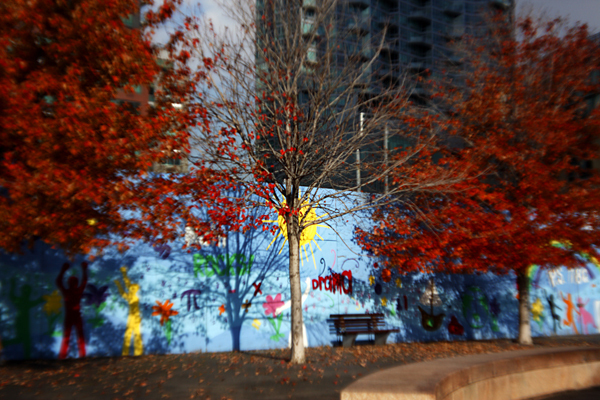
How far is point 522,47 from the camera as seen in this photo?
42.0 feet

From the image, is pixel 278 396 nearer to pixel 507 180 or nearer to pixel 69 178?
pixel 69 178

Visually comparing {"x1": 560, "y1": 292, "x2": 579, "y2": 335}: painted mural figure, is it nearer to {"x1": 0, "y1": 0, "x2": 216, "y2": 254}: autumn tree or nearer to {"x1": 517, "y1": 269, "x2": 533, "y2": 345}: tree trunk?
{"x1": 517, "y1": 269, "x2": 533, "y2": 345}: tree trunk

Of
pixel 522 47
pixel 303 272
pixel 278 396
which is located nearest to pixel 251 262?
pixel 303 272

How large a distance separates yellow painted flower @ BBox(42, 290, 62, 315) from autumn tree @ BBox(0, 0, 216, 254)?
82.5 inches

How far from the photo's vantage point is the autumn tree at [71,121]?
684cm

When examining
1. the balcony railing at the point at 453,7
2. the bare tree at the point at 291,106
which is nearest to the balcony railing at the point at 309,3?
the bare tree at the point at 291,106

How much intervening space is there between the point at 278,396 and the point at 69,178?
462 centimetres

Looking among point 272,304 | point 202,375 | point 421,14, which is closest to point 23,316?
point 202,375

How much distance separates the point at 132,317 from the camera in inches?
410

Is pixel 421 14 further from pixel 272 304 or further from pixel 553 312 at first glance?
pixel 272 304

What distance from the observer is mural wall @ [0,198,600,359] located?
969 cm

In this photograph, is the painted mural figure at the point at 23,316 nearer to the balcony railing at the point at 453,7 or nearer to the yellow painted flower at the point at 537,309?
the yellow painted flower at the point at 537,309

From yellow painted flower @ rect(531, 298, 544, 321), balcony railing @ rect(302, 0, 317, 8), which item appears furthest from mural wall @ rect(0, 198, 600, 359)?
balcony railing @ rect(302, 0, 317, 8)

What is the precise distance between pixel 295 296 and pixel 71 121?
541cm
